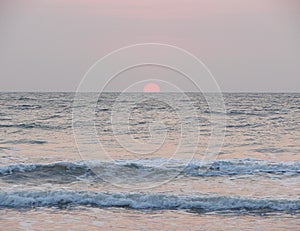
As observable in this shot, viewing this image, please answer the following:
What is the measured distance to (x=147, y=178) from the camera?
Answer: 17.8 metres

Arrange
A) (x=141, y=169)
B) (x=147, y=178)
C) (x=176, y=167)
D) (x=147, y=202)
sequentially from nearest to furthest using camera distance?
(x=147, y=202) → (x=147, y=178) → (x=141, y=169) → (x=176, y=167)

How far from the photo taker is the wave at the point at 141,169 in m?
17.7

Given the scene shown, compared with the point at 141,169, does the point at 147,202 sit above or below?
below

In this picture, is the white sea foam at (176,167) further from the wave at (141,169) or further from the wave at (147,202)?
the wave at (147,202)

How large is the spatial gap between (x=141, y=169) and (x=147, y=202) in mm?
5380

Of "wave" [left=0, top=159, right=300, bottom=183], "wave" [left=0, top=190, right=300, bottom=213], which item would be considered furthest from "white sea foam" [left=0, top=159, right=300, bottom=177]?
"wave" [left=0, top=190, right=300, bottom=213]

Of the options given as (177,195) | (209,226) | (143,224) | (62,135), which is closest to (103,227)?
(143,224)

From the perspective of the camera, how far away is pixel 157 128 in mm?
32062

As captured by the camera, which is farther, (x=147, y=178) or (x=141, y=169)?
(x=141, y=169)

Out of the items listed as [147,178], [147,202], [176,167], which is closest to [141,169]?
[176,167]

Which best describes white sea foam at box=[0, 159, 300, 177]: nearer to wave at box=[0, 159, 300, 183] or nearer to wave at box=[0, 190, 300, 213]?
wave at box=[0, 159, 300, 183]

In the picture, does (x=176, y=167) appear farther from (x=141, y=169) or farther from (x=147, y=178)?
(x=147, y=178)

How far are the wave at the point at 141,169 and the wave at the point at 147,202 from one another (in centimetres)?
281

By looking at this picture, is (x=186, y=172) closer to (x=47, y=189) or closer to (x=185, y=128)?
(x=47, y=189)
